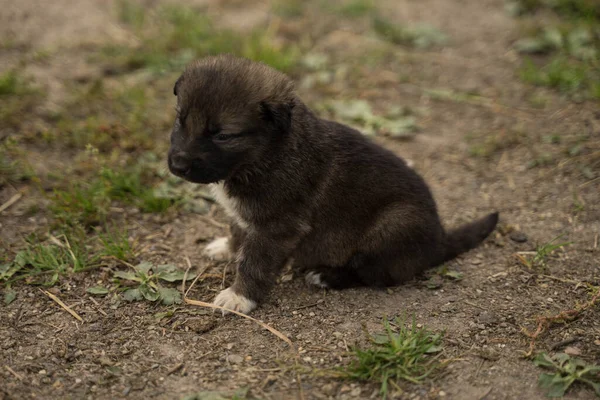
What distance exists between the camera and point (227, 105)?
12.5ft

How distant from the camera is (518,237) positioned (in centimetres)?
505

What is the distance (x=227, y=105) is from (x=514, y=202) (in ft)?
9.77

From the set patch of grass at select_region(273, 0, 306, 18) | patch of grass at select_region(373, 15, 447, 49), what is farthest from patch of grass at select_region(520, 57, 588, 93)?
patch of grass at select_region(273, 0, 306, 18)

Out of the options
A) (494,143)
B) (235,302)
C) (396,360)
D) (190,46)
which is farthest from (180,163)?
(190,46)

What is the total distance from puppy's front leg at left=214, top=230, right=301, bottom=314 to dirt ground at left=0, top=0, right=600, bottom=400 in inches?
5.0

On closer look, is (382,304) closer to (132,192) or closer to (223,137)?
(223,137)

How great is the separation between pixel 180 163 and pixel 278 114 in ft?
2.22

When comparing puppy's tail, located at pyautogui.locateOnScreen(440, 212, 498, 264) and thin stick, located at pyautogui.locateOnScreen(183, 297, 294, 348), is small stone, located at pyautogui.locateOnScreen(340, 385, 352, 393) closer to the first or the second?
thin stick, located at pyautogui.locateOnScreen(183, 297, 294, 348)

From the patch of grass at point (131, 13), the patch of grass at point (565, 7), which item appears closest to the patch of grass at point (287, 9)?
the patch of grass at point (131, 13)

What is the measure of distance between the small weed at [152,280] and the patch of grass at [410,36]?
4.94 metres

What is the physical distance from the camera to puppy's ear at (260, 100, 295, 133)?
3895mm

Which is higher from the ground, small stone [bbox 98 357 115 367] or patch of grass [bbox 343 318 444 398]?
patch of grass [bbox 343 318 444 398]

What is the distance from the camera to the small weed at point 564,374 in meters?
3.51

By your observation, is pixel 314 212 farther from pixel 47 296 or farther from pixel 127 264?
pixel 47 296
